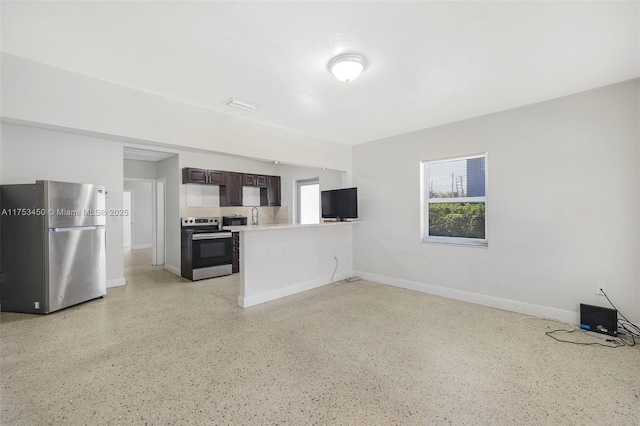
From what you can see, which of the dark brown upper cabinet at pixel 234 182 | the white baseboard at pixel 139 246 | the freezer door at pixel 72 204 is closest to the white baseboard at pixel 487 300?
the dark brown upper cabinet at pixel 234 182

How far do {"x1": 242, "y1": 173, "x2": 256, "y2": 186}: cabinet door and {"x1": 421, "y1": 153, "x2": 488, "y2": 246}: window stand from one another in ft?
12.6

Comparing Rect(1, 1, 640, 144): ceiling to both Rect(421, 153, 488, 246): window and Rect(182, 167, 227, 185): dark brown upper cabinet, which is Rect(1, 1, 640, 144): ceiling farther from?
Rect(182, 167, 227, 185): dark brown upper cabinet

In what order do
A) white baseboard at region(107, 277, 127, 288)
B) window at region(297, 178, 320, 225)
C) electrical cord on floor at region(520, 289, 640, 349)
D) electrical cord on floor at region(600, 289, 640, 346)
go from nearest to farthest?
electrical cord on floor at region(520, 289, 640, 349)
electrical cord on floor at region(600, 289, 640, 346)
white baseboard at region(107, 277, 127, 288)
window at region(297, 178, 320, 225)

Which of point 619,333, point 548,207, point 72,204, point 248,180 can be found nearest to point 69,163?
point 72,204

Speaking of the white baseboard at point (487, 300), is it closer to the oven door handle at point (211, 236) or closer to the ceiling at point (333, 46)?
the ceiling at point (333, 46)

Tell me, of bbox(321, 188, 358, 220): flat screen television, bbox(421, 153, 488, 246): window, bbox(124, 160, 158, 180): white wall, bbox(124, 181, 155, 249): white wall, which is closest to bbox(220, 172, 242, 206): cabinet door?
bbox(124, 160, 158, 180): white wall

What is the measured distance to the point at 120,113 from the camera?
2.73 metres

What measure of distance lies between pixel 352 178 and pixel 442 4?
3609 millimetres

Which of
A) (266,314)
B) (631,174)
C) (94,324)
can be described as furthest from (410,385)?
(94,324)

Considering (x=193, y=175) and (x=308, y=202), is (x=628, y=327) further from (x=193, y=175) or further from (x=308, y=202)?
(x=193, y=175)

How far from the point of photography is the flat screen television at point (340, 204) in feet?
15.6

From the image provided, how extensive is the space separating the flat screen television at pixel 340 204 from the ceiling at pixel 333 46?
1.90 meters

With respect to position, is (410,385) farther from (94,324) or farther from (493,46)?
(94,324)

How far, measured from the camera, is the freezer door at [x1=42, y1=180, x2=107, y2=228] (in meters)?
3.39
